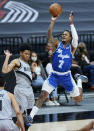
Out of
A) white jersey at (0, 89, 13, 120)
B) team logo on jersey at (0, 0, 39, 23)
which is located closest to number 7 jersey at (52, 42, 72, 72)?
white jersey at (0, 89, 13, 120)

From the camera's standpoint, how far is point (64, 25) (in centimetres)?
1841

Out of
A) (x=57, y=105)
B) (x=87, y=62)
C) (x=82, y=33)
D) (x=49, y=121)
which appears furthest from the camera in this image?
(x=82, y=33)

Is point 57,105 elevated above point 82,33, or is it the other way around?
point 82,33

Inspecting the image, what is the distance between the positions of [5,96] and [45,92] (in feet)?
11.1

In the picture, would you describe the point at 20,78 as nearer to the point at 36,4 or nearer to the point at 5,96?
the point at 5,96

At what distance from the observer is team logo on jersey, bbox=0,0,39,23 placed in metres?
18.2

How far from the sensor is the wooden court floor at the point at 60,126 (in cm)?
1094

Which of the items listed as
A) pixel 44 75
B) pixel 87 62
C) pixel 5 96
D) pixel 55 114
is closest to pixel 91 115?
pixel 55 114

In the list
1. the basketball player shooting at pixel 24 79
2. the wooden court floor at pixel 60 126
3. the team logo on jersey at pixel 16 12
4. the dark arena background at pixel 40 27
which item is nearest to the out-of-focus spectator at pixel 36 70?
the dark arena background at pixel 40 27

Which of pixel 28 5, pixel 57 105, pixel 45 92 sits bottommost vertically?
pixel 57 105

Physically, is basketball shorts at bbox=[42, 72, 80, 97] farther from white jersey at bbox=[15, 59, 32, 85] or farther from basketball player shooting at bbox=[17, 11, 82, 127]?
white jersey at bbox=[15, 59, 32, 85]

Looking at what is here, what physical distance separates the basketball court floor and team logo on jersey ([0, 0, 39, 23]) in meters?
3.69

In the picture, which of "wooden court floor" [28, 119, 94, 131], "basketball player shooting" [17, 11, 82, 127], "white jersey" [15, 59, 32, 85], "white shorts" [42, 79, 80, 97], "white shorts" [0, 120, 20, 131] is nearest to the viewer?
"white shorts" [0, 120, 20, 131]

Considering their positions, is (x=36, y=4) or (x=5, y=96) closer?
(x=5, y=96)
